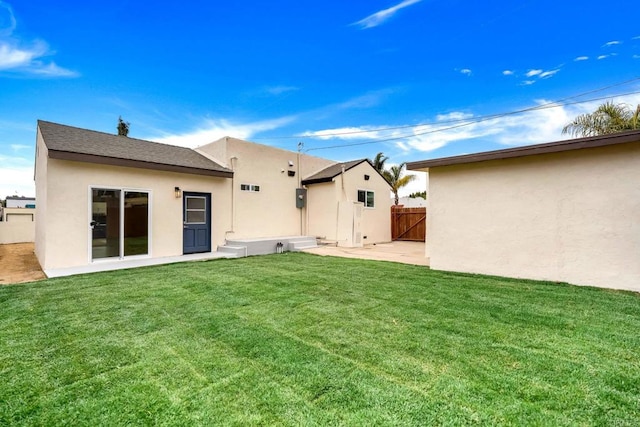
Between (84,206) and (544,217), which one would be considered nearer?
(544,217)

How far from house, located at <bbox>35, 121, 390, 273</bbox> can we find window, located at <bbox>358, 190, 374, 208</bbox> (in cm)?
38

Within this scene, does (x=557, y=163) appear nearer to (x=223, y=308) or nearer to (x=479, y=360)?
(x=479, y=360)

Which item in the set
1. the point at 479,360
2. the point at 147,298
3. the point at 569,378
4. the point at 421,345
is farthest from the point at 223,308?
the point at 569,378

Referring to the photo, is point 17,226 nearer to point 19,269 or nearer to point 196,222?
point 19,269

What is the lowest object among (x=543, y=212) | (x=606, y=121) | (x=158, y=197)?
(x=543, y=212)

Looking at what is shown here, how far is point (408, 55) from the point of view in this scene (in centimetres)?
1337

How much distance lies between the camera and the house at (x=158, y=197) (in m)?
7.77

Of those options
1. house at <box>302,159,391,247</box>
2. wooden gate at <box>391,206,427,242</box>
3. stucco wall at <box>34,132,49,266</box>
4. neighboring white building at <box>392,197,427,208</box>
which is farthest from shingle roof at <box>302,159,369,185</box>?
neighboring white building at <box>392,197,427,208</box>

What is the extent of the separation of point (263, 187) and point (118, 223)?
5583 mm

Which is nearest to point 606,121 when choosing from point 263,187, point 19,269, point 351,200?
point 351,200

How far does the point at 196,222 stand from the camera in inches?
417

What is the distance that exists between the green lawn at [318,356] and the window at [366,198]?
366 inches

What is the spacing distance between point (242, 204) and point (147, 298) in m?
7.13

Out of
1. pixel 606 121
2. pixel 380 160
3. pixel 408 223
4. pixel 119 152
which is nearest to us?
pixel 119 152
